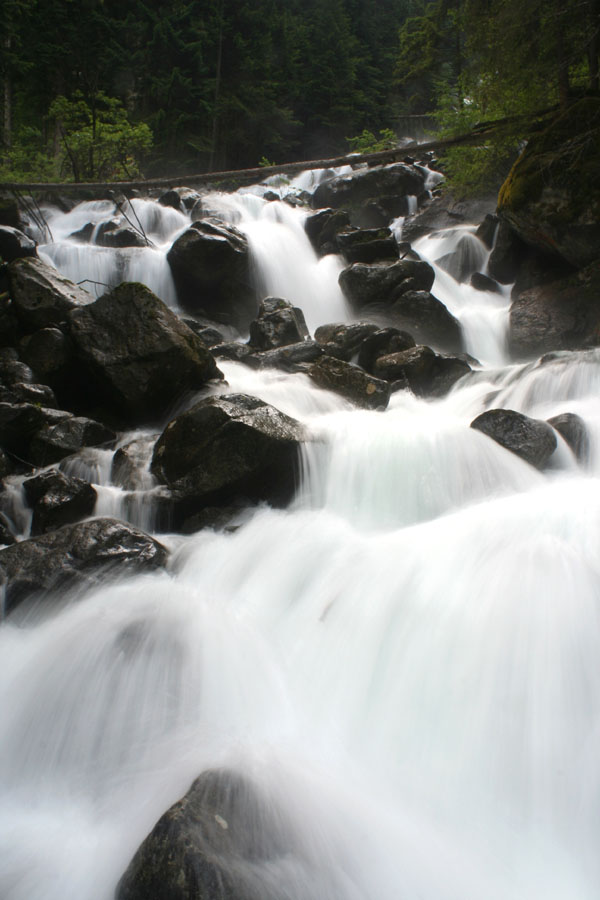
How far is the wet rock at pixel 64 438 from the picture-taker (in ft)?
19.3

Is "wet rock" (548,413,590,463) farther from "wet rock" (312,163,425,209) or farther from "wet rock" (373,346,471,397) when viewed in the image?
"wet rock" (312,163,425,209)

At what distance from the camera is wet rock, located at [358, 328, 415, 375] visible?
886 cm

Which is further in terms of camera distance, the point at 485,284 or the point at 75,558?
the point at 485,284

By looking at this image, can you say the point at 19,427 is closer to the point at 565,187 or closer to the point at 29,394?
the point at 29,394

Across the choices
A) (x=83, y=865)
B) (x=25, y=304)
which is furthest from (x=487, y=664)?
(x=25, y=304)

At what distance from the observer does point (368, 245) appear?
12609 mm

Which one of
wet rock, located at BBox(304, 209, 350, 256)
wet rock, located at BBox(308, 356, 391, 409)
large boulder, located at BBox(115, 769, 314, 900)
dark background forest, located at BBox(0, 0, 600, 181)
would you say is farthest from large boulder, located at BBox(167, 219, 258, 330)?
large boulder, located at BBox(115, 769, 314, 900)

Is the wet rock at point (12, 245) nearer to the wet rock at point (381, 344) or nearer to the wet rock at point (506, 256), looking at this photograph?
the wet rock at point (381, 344)

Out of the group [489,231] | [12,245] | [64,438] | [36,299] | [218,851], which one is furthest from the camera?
[489,231]

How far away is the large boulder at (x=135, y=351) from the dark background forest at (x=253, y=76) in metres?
7.68

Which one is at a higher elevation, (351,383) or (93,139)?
(93,139)

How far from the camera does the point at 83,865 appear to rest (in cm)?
221

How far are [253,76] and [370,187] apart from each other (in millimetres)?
12631

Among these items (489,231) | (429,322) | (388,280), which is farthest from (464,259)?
(429,322)
